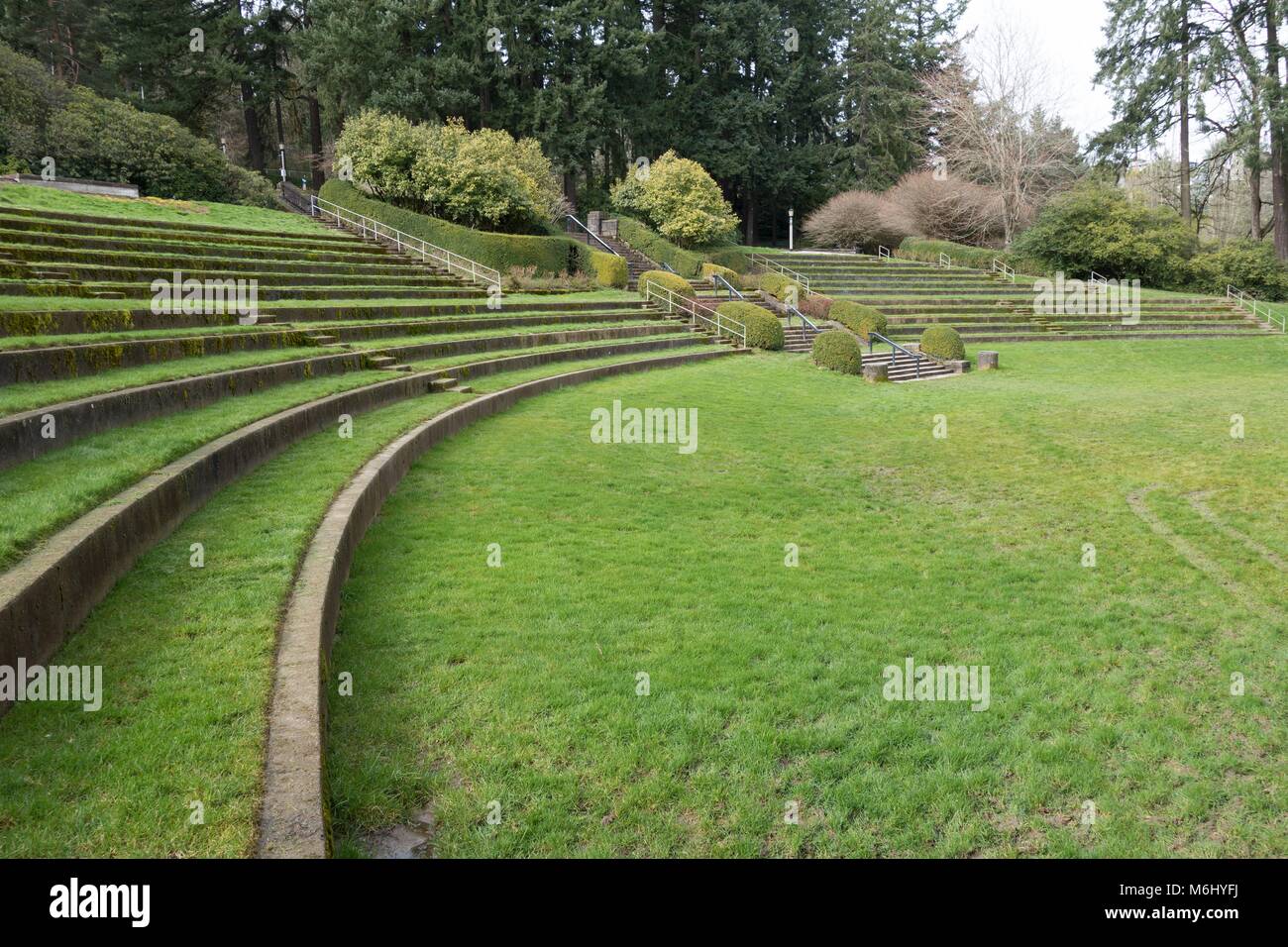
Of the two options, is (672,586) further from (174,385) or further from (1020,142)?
(1020,142)

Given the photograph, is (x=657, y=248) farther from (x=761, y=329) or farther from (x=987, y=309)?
(x=987, y=309)

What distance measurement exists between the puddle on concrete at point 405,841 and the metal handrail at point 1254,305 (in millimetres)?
34548

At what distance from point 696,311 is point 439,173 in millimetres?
9539

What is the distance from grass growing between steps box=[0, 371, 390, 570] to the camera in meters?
4.50

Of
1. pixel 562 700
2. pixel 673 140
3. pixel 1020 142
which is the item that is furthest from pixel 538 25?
pixel 562 700

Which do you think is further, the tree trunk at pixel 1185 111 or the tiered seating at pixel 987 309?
the tree trunk at pixel 1185 111

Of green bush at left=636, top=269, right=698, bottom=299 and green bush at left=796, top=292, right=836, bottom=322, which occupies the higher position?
green bush at left=636, top=269, right=698, bottom=299

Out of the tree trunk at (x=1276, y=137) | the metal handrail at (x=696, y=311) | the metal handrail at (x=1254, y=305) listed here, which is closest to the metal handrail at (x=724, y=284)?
the metal handrail at (x=696, y=311)

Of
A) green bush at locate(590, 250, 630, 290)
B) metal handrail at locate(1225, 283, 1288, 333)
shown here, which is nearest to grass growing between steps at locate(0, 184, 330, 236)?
green bush at locate(590, 250, 630, 290)

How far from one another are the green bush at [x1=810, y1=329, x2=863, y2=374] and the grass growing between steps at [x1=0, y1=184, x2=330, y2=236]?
1458 cm

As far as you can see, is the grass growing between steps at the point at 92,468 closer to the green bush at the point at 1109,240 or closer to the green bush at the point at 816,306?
the green bush at the point at 816,306

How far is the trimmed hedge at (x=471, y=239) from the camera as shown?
25453 mm

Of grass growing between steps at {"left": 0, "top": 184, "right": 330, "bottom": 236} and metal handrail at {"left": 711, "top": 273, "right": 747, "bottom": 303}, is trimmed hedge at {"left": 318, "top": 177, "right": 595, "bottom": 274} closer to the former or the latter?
grass growing between steps at {"left": 0, "top": 184, "right": 330, "bottom": 236}
